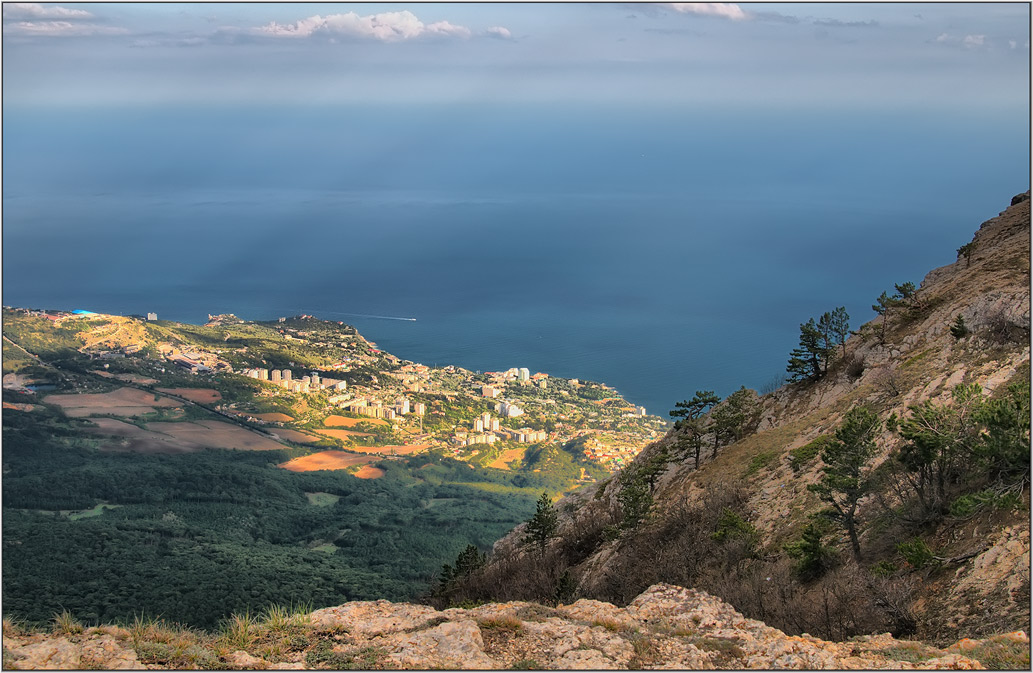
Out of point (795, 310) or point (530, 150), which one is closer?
point (795, 310)

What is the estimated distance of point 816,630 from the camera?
8320mm

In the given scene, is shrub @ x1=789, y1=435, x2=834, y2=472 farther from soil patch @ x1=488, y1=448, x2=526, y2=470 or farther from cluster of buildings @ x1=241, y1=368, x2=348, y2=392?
cluster of buildings @ x1=241, y1=368, x2=348, y2=392

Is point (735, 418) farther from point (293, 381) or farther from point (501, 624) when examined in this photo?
point (293, 381)

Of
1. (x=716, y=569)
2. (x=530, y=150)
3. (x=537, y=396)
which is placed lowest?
(x=537, y=396)

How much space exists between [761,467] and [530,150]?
188674 millimetres

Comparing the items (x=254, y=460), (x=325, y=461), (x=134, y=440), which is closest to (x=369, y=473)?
(x=325, y=461)

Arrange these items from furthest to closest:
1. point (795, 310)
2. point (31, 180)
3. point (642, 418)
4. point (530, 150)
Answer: point (530, 150), point (31, 180), point (795, 310), point (642, 418)

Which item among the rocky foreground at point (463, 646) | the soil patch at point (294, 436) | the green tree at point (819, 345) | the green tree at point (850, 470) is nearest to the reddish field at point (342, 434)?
the soil patch at point (294, 436)

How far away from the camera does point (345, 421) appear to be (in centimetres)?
5388

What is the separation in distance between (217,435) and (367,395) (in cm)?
1253

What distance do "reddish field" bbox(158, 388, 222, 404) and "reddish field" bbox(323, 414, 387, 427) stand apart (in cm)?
885

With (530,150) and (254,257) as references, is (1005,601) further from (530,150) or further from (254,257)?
(530,150)

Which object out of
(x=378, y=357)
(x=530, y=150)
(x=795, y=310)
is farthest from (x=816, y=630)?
(x=530, y=150)

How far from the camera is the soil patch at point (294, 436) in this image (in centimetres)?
4944
